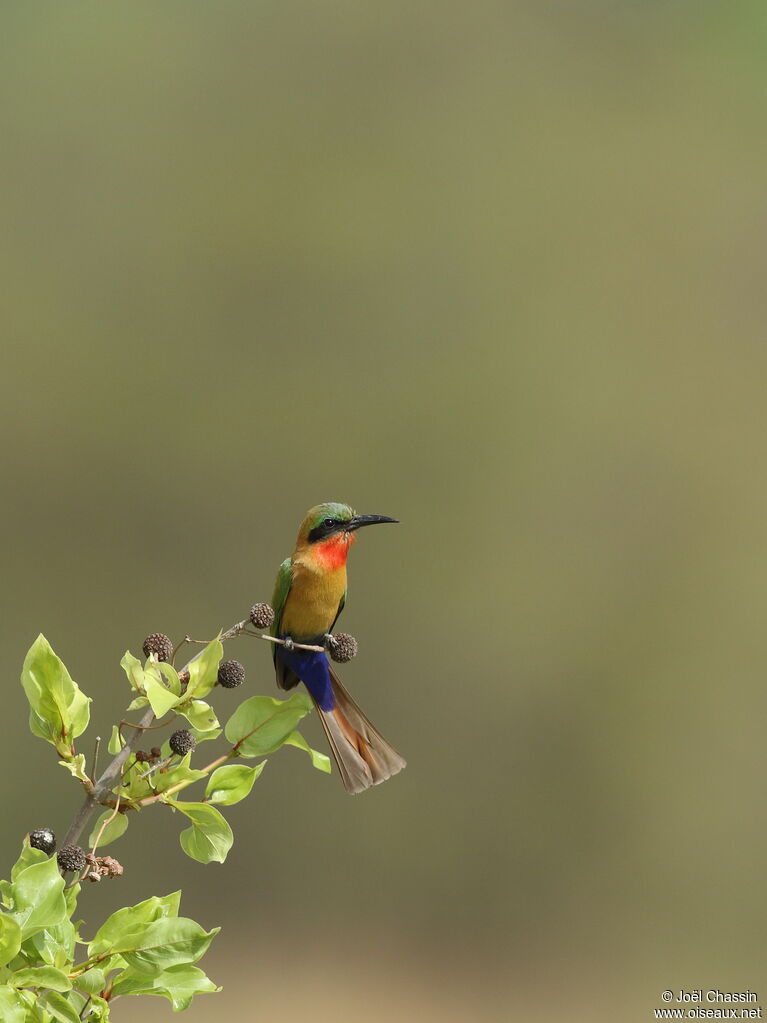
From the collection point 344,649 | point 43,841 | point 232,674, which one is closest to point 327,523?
point 344,649

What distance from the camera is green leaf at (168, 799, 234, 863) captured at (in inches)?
44.2

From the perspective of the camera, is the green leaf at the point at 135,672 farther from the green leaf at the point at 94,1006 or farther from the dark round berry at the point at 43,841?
the green leaf at the point at 94,1006

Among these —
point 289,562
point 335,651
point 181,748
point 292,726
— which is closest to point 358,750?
point 289,562

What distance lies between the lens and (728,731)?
279 inches

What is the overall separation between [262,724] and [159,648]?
0.14m

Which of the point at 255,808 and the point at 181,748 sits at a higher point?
the point at 181,748

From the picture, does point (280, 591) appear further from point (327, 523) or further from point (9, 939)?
point (9, 939)

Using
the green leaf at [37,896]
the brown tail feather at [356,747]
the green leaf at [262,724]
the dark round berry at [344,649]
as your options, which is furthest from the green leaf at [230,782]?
the brown tail feather at [356,747]

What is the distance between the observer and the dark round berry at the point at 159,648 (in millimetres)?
1079

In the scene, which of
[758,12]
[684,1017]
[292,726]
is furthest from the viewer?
[758,12]

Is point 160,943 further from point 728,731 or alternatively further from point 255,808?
point 728,731

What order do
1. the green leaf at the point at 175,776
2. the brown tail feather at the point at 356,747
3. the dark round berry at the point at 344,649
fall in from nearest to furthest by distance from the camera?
the green leaf at the point at 175,776 → the dark round berry at the point at 344,649 → the brown tail feather at the point at 356,747

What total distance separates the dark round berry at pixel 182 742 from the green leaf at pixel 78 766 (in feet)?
0.27

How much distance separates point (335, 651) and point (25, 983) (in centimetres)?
49
